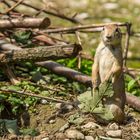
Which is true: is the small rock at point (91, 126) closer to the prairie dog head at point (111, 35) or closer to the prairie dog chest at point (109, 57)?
the prairie dog chest at point (109, 57)

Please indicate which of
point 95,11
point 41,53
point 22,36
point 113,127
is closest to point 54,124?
point 113,127

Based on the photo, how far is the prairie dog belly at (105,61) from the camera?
4.48 metres

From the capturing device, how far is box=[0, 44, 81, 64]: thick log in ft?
17.5

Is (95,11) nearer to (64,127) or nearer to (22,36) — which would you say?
(22,36)

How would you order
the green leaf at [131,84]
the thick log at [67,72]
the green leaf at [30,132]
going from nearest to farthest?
the green leaf at [30,132], the thick log at [67,72], the green leaf at [131,84]

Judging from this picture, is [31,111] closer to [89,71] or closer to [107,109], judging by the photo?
[107,109]

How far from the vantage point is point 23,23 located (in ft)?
19.3

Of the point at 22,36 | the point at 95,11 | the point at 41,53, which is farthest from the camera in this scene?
the point at 95,11

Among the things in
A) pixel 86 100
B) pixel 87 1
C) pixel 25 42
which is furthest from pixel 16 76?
pixel 87 1

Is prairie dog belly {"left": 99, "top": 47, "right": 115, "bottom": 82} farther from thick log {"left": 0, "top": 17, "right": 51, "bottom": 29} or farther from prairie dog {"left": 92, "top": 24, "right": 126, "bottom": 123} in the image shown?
thick log {"left": 0, "top": 17, "right": 51, "bottom": 29}

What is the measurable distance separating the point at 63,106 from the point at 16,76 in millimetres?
816

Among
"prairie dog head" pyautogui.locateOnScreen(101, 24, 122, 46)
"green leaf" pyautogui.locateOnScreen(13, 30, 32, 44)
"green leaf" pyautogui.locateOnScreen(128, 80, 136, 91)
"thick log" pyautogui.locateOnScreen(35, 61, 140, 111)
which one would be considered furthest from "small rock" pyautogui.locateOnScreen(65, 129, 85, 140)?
"green leaf" pyautogui.locateOnScreen(13, 30, 32, 44)

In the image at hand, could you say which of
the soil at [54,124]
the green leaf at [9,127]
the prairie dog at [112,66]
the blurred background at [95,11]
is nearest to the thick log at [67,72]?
the soil at [54,124]

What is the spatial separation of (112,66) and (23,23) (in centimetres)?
171
